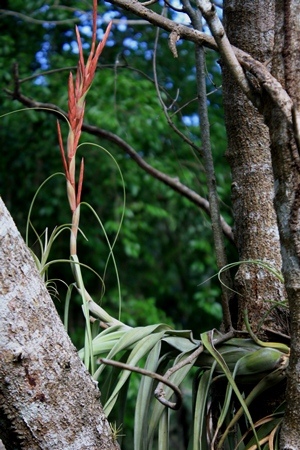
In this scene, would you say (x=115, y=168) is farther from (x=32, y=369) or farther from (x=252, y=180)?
(x=32, y=369)

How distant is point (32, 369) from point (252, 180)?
0.43 m

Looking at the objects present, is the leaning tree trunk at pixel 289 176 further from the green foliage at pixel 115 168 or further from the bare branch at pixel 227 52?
the green foliage at pixel 115 168

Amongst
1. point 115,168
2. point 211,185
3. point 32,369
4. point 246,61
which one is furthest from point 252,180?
Answer: point 115,168

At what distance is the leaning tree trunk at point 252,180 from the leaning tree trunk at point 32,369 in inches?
10.6

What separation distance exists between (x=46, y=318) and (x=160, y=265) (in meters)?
3.39

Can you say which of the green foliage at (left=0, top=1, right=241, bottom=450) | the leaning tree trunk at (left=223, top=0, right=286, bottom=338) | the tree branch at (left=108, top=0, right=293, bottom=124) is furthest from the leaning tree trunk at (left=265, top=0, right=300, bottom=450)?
the green foliage at (left=0, top=1, right=241, bottom=450)

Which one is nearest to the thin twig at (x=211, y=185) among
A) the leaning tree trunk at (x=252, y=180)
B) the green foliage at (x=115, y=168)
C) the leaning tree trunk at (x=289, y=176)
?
the leaning tree trunk at (x=252, y=180)

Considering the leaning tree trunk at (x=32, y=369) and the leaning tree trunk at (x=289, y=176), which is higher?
the leaning tree trunk at (x=289, y=176)

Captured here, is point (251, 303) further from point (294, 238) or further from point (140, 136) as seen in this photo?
point (140, 136)

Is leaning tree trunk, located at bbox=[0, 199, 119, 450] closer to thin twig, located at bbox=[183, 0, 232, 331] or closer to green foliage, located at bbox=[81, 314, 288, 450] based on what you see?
green foliage, located at bbox=[81, 314, 288, 450]

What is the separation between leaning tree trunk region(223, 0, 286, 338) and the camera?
852 millimetres

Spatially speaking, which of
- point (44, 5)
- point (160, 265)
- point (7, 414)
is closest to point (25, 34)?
point (44, 5)

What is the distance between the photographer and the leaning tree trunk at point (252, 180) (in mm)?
852

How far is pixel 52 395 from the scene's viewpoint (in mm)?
601
